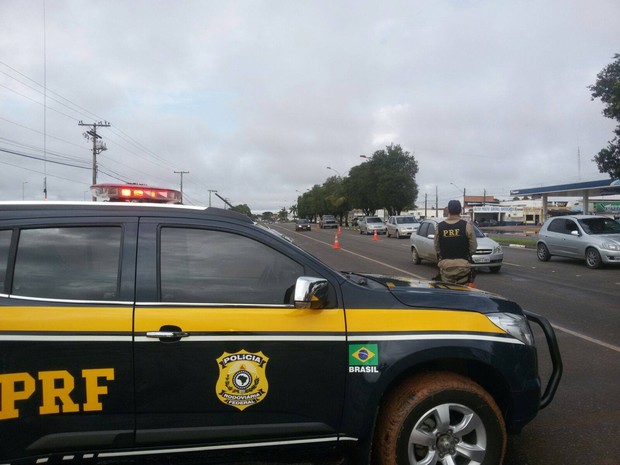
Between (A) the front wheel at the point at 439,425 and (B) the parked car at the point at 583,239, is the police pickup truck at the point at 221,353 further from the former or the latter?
(B) the parked car at the point at 583,239

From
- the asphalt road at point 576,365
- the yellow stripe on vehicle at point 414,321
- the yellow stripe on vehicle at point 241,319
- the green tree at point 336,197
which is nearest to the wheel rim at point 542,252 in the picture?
the asphalt road at point 576,365

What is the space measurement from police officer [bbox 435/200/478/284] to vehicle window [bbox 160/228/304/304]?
383 cm

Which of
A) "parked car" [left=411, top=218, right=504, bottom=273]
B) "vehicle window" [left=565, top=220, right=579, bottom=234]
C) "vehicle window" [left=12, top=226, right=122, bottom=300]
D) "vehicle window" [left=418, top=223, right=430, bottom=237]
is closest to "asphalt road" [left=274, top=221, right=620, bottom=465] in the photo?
"parked car" [left=411, top=218, right=504, bottom=273]

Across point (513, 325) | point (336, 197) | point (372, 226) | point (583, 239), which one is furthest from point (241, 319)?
point (336, 197)

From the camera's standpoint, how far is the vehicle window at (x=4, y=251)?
2.62m

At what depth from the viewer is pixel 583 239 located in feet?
47.8

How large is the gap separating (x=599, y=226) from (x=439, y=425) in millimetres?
14551

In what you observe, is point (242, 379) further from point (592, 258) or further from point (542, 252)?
point (542, 252)

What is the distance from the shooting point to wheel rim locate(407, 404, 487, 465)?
9.21 ft

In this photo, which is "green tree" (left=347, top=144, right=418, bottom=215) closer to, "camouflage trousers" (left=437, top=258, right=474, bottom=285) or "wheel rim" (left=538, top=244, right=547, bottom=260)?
"wheel rim" (left=538, top=244, right=547, bottom=260)

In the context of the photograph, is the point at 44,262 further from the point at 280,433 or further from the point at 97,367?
the point at 280,433

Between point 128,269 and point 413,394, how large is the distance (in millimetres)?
1761

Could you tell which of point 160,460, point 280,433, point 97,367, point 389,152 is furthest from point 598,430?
point 389,152

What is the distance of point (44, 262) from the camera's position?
2.71 meters
